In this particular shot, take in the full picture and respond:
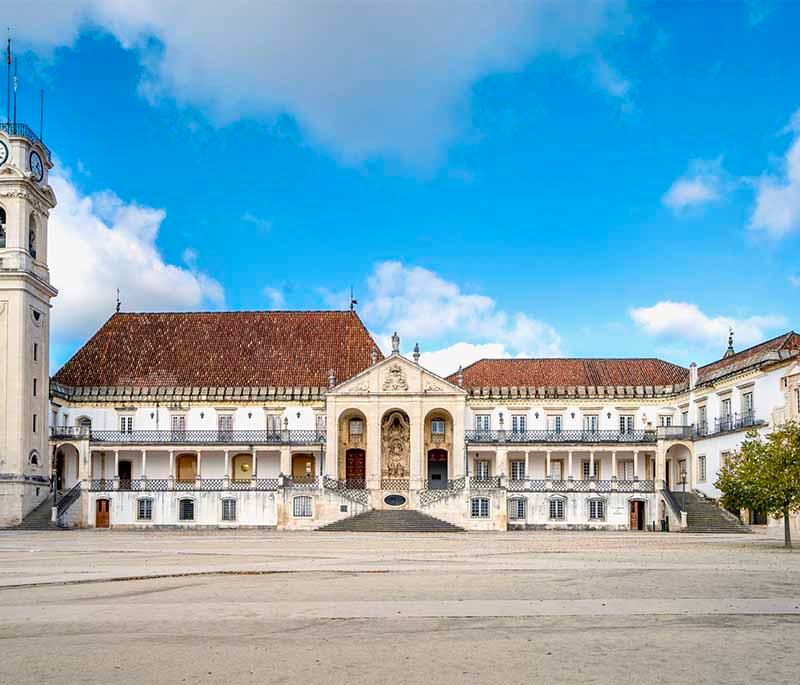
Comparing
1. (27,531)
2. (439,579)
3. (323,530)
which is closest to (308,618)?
(439,579)

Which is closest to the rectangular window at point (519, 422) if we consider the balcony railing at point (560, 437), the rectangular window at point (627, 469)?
the balcony railing at point (560, 437)

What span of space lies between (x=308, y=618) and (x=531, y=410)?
44.7 metres

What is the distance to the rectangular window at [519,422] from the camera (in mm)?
58469

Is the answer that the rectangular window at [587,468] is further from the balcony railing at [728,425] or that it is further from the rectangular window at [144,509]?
the rectangular window at [144,509]

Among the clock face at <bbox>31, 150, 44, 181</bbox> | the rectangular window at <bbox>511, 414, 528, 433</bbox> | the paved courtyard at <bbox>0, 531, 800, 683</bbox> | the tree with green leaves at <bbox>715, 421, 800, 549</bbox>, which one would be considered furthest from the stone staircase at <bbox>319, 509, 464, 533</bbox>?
the clock face at <bbox>31, 150, 44, 181</bbox>

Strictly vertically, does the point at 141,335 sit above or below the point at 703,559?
above

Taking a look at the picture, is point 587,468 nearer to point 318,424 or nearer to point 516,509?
point 516,509

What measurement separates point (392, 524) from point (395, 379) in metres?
10.3

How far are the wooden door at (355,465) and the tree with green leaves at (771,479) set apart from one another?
2493cm

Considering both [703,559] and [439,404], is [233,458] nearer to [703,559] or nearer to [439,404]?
[439,404]

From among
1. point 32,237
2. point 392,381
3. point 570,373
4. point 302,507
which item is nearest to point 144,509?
point 302,507

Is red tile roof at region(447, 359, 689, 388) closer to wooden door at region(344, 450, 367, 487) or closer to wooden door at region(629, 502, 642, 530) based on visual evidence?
wooden door at region(344, 450, 367, 487)

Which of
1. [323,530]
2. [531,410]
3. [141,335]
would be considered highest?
[141,335]

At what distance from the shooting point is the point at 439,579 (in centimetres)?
2064
